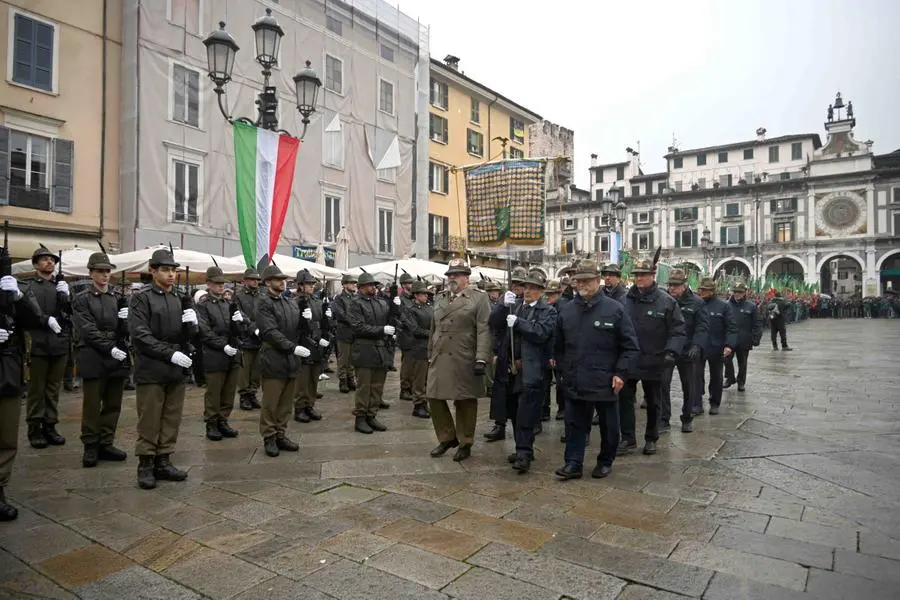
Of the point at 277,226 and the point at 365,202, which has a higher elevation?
the point at 365,202

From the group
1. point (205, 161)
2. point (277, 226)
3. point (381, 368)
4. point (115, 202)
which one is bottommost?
point (381, 368)

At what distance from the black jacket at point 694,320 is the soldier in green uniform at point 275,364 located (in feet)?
15.9

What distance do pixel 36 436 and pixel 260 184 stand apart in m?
4.41

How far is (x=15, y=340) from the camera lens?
15.8 ft

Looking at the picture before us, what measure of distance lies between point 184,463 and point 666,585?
4673 mm

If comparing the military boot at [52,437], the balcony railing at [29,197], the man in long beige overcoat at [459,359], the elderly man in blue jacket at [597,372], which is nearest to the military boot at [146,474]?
the military boot at [52,437]

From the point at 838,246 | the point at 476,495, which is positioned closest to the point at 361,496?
the point at 476,495

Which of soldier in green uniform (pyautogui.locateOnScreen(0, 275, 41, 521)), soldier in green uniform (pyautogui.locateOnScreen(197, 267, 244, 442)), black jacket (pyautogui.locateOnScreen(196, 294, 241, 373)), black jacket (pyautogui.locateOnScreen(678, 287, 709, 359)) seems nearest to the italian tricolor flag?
black jacket (pyautogui.locateOnScreen(196, 294, 241, 373))

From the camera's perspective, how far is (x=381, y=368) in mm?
7527

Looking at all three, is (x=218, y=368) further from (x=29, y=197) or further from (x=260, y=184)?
(x=29, y=197)

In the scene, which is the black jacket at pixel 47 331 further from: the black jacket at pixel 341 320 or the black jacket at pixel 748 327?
the black jacket at pixel 748 327

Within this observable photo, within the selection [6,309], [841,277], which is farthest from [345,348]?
[841,277]

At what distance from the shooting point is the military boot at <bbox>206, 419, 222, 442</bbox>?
7043 millimetres

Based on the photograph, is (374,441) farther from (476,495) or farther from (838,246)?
(838,246)
